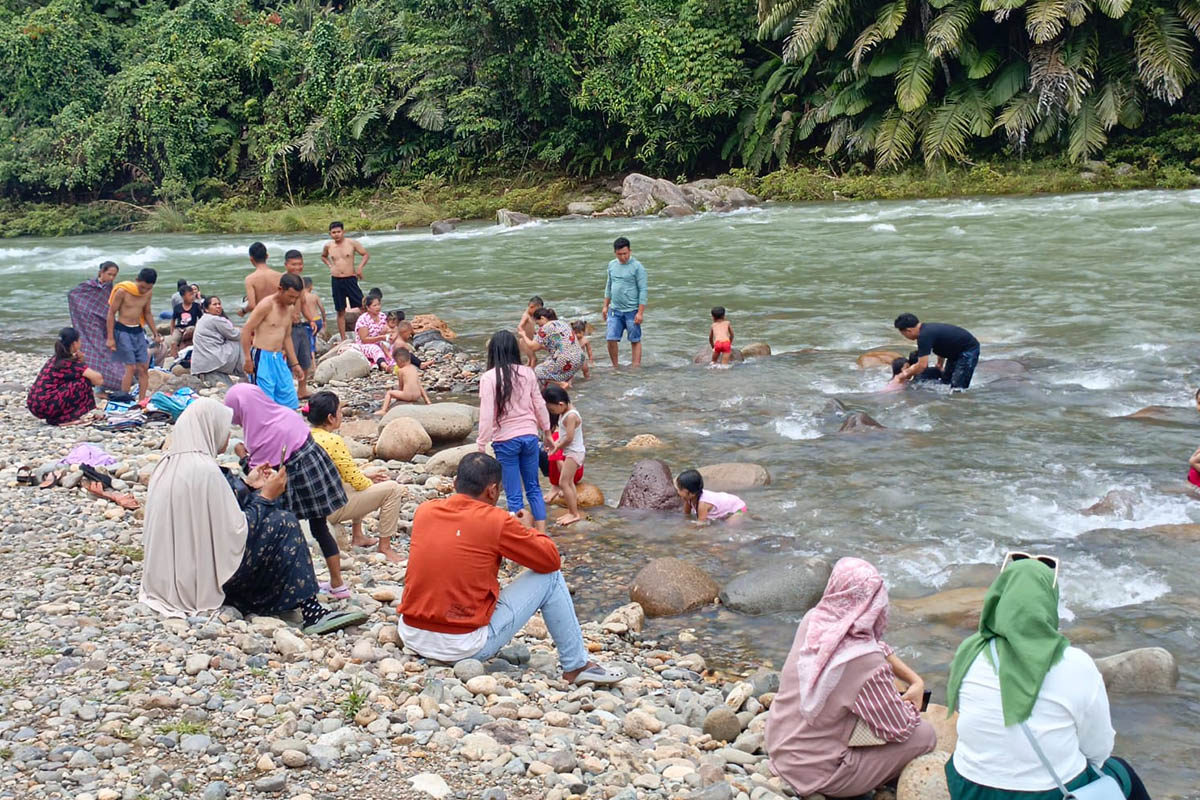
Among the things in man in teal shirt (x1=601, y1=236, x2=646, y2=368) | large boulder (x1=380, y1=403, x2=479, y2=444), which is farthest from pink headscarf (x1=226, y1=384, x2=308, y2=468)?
man in teal shirt (x1=601, y1=236, x2=646, y2=368)

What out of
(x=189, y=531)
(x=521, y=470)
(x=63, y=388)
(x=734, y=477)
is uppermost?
(x=189, y=531)

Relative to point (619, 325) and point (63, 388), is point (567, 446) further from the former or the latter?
point (63, 388)

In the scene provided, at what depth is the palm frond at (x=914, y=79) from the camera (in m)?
27.1

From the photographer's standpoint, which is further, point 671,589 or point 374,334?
point 374,334

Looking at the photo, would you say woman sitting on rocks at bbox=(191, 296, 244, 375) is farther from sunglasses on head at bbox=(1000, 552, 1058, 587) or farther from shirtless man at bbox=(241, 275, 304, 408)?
sunglasses on head at bbox=(1000, 552, 1058, 587)

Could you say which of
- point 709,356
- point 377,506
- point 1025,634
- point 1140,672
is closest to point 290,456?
point 377,506

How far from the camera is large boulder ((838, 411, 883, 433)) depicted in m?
10.6

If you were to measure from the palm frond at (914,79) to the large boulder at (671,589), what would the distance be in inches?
887

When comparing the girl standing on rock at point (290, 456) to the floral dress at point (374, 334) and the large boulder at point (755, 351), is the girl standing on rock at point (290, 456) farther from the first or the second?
the large boulder at point (755, 351)

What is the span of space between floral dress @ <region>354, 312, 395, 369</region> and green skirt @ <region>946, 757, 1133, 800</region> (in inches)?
437

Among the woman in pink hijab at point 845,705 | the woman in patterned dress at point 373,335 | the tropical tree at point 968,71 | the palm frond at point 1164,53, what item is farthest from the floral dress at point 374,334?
the palm frond at point 1164,53

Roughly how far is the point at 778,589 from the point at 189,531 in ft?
12.0

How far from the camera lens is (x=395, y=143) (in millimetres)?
36406

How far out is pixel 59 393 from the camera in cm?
1066
